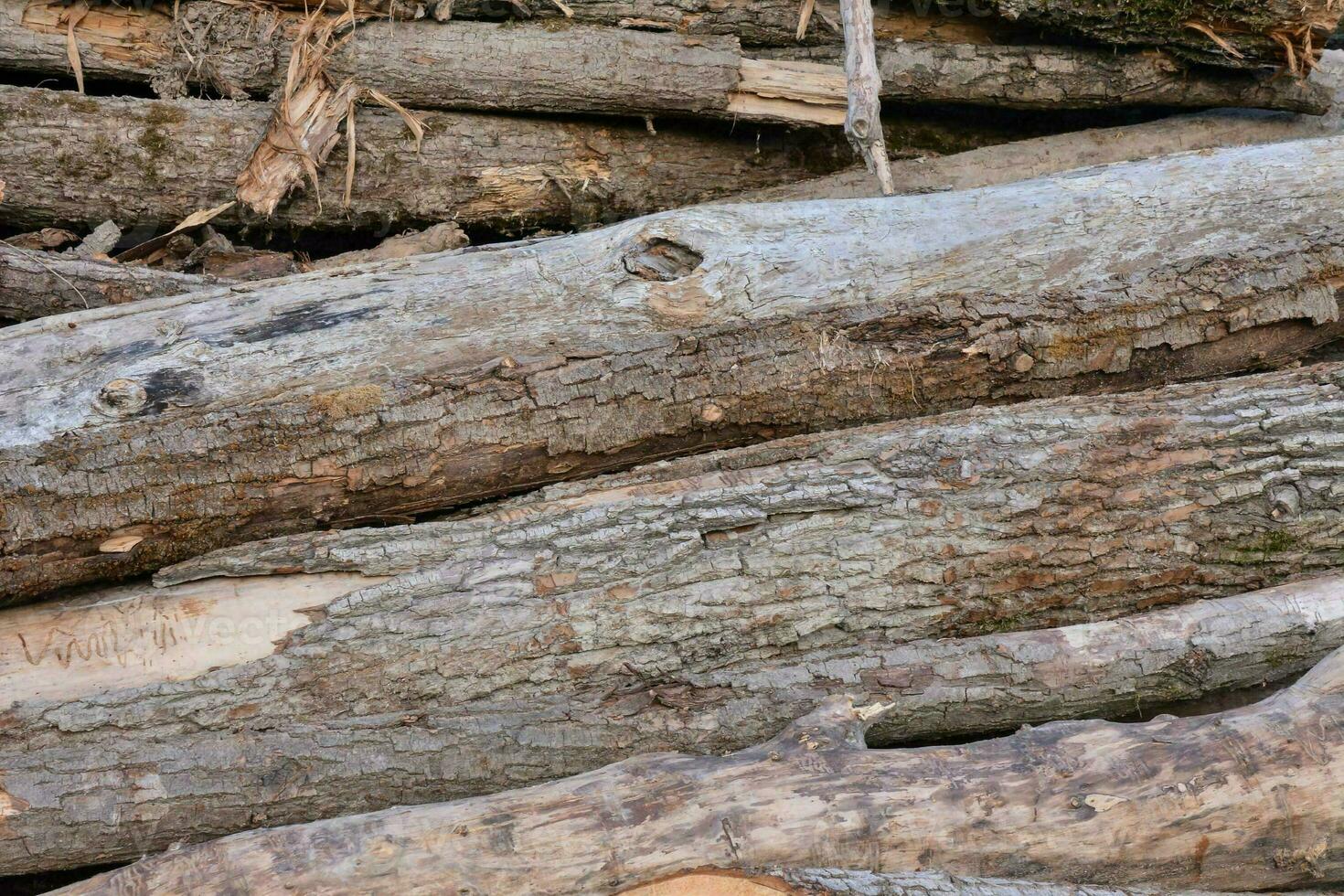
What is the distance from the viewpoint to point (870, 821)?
210 centimetres

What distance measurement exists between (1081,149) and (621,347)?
214 centimetres

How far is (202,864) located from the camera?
2059 millimetres

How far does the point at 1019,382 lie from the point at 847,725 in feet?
3.76

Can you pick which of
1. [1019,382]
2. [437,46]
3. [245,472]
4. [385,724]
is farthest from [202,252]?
[1019,382]

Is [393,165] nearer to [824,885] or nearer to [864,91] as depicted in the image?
[864,91]

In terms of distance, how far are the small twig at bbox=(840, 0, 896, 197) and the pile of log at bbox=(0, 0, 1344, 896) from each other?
0.04 ft

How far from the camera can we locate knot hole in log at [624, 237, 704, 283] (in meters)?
2.85

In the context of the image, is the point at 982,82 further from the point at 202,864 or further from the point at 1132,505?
the point at 202,864

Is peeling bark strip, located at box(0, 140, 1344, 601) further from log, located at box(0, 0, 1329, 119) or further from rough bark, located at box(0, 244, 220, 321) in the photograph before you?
log, located at box(0, 0, 1329, 119)

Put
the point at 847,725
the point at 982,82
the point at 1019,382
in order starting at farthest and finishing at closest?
the point at 982,82 < the point at 1019,382 < the point at 847,725

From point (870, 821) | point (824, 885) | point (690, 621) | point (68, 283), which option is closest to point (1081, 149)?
point (690, 621)

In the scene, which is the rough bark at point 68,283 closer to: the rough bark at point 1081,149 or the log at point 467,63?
the log at point 467,63

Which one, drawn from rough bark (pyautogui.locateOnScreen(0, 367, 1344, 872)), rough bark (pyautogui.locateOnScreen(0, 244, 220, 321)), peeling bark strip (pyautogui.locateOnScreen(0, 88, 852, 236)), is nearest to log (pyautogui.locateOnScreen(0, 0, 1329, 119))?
peeling bark strip (pyautogui.locateOnScreen(0, 88, 852, 236))

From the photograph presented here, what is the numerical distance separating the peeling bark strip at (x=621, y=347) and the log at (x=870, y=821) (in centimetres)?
83
